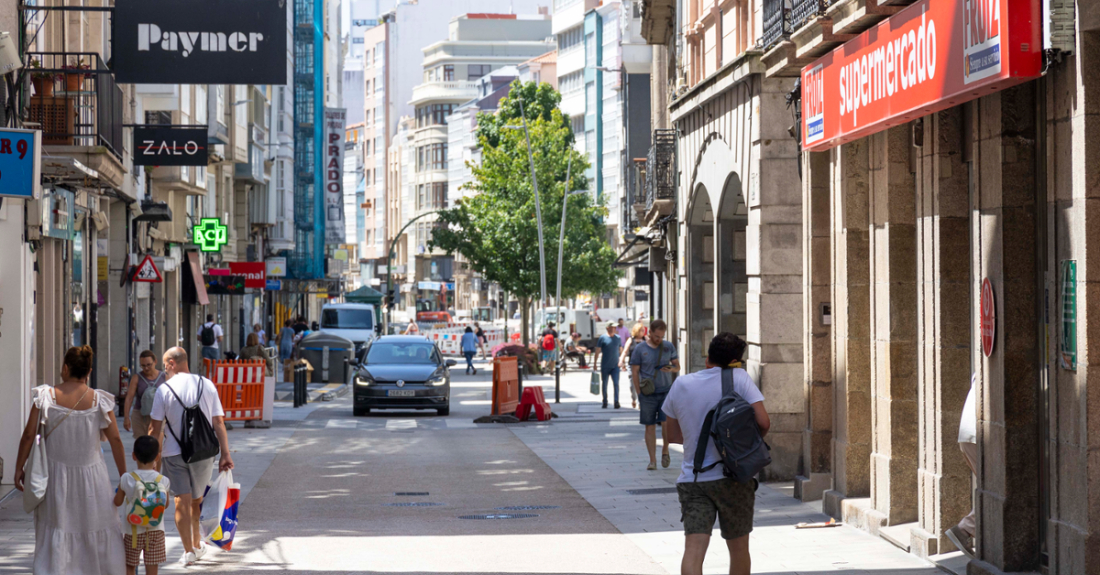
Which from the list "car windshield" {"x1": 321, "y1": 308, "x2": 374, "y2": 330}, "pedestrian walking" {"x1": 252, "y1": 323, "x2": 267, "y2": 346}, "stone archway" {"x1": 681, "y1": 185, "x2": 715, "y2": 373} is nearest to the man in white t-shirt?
"stone archway" {"x1": 681, "y1": 185, "x2": 715, "y2": 373}

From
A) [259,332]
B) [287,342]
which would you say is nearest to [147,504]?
[287,342]

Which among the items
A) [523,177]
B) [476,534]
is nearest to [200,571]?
[476,534]

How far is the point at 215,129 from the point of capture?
40562 millimetres

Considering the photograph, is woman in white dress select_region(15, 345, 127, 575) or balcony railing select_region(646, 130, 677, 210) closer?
woman in white dress select_region(15, 345, 127, 575)

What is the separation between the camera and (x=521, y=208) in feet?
190

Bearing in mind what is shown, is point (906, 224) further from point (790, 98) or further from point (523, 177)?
point (523, 177)

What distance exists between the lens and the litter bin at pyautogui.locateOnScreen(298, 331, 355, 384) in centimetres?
4044

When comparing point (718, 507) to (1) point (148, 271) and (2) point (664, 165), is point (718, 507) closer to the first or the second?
(2) point (664, 165)

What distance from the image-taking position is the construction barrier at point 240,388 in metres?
24.4

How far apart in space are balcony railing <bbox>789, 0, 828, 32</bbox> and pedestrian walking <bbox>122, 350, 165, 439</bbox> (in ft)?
21.9

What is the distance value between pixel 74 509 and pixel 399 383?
1869cm

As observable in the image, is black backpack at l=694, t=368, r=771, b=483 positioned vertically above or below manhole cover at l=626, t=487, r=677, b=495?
above

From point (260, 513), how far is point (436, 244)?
45.9 meters

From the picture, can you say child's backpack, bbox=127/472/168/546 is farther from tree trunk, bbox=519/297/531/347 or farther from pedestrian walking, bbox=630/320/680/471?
tree trunk, bbox=519/297/531/347
